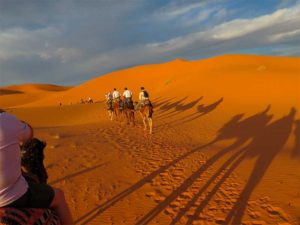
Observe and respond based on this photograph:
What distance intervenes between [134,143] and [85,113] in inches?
801

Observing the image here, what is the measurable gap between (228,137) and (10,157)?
48.7 feet

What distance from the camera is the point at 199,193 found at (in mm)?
8750

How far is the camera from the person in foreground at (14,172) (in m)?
3.15

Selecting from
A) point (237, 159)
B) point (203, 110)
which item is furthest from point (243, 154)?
point (203, 110)

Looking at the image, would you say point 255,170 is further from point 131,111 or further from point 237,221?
point 131,111

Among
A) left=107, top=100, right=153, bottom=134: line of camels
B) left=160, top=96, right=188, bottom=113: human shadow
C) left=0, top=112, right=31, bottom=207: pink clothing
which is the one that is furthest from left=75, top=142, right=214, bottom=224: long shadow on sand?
left=160, top=96, right=188, bottom=113: human shadow

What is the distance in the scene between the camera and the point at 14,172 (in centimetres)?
326

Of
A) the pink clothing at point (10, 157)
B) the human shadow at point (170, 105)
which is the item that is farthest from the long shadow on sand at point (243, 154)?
the human shadow at point (170, 105)

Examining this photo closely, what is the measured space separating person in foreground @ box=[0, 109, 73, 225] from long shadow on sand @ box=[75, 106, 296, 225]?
13.9 feet

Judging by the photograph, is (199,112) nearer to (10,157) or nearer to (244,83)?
(244,83)

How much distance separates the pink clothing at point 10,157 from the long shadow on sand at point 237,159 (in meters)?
4.45

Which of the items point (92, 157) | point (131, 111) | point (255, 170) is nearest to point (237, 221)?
point (255, 170)

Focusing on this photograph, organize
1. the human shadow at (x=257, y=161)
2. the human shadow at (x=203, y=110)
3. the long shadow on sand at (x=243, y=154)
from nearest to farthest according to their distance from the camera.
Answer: the human shadow at (x=257, y=161)
the long shadow on sand at (x=243, y=154)
the human shadow at (x=203, y=110)

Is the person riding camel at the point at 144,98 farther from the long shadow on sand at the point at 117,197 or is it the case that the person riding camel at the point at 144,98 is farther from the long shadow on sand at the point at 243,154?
the long shadow on sand at the point at 117,197
